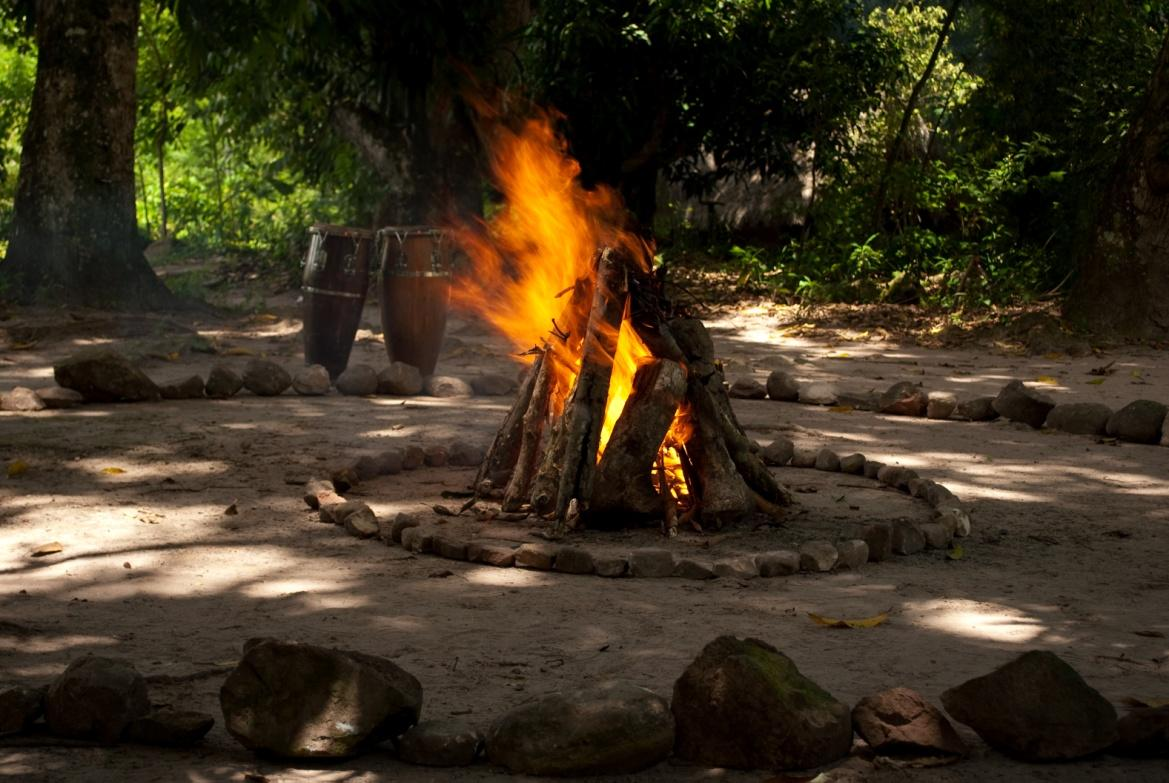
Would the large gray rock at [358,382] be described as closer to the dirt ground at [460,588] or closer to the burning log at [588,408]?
the dirt ground at [460,588]

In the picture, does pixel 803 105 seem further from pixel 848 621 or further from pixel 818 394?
pixel 848 621

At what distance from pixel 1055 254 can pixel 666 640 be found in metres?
10.6

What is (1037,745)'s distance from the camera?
3227 mm

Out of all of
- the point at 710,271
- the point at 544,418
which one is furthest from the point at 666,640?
the point at 710,271

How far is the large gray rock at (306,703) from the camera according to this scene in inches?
126

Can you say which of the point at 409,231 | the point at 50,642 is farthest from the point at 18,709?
the point at 409,231

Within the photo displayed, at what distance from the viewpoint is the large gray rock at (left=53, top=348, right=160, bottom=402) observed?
852 centimetres

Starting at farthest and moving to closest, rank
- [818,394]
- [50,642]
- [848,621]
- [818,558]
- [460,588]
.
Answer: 1. [818,394]
2. [818,558]
3. [460,588]
4. [848,621]
5. [50,642]

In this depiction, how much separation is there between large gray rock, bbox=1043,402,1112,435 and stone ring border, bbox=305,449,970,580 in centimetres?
254

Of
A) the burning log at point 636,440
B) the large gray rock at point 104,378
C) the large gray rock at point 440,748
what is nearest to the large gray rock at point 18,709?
the large gray rock at point 440,748

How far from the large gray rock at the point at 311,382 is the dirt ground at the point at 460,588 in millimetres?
674

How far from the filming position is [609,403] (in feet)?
19.8

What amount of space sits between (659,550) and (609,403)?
109cm

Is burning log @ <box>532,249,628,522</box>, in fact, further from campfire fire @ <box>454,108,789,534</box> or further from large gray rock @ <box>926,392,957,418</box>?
large gray rock @ <box>926,392,957,418</box>
